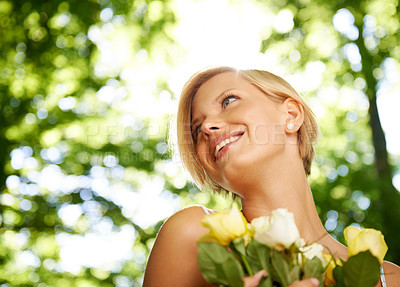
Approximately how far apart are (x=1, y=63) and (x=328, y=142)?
4.09 m

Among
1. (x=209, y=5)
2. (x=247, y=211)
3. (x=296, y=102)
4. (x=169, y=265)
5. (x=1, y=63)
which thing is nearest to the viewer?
(x=169, y=265)

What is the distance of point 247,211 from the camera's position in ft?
4.70

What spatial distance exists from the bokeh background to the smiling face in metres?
3.83

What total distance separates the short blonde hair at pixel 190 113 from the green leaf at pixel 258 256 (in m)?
0.68

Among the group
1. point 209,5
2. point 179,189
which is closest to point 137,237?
point 179,189

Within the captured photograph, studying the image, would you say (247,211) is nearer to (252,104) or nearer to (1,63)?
(252,104)

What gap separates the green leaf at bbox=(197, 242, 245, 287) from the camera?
900mm

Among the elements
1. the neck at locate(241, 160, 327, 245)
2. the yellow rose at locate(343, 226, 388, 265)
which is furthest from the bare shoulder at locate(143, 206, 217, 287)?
the yellow rose at locate(343, 226, 388, 265)

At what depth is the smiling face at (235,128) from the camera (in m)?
1.35

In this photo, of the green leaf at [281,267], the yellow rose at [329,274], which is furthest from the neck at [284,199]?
the green leaf at [281,267]

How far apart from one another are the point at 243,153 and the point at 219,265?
0.48 metres

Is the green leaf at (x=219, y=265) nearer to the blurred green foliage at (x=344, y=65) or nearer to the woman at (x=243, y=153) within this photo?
the woman at (x=243, y=153)

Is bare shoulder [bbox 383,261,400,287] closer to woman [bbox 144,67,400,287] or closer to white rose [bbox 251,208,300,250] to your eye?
woman [bbox 144,67,400,287]

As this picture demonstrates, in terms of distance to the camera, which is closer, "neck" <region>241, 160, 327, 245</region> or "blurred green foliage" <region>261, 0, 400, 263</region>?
"neck" <region>241, 160, 327, 245</region>
